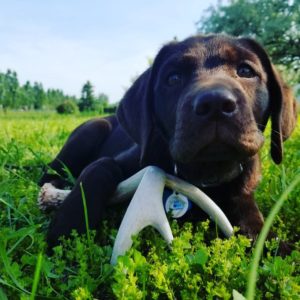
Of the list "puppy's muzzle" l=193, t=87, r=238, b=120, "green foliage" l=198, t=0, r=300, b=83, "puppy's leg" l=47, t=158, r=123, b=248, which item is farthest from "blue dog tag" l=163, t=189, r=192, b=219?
"green foliage" l=198, t=0, r=300, b=83

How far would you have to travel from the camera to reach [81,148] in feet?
15.5

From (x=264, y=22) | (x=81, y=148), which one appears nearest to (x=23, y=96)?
(x=264, y=22)

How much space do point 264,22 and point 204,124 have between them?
3436 cm

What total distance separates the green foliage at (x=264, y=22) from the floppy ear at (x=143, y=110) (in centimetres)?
3175

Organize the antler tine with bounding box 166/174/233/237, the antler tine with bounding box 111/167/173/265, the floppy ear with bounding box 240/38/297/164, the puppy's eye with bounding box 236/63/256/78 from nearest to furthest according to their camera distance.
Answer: the antler tine with bounding box 111/167/173/265 < the antler tine with bounding box 166/174/233/237 < the puppy's eye with bounding box 236/63/256/78 < the floppy ear with bounding box 240/38/297/164

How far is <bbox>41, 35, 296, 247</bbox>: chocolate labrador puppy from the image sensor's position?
7.82 ft

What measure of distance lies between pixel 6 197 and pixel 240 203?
4.98 feet

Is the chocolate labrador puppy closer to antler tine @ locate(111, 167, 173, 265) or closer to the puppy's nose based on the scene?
the puppy's nose

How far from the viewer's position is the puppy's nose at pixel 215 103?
7.48 ft

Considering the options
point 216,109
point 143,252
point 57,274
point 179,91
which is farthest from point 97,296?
point 179,91

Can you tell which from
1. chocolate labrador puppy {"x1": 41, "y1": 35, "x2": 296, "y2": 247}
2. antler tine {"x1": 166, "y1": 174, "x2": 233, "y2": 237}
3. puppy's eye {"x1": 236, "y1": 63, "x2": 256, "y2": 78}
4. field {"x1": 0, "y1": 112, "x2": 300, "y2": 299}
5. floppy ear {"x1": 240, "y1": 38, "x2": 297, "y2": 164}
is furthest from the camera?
floppy ear {"x1": 240, "y1": 38, "x2": 297, "y2": 164}

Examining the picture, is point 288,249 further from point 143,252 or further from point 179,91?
point 179,91

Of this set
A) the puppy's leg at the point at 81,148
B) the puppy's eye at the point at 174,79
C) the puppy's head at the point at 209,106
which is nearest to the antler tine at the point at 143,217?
the puppy's head at the point at 209,106

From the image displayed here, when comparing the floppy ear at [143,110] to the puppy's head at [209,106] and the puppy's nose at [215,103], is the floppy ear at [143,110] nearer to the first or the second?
the puppy's head at [209,106]
